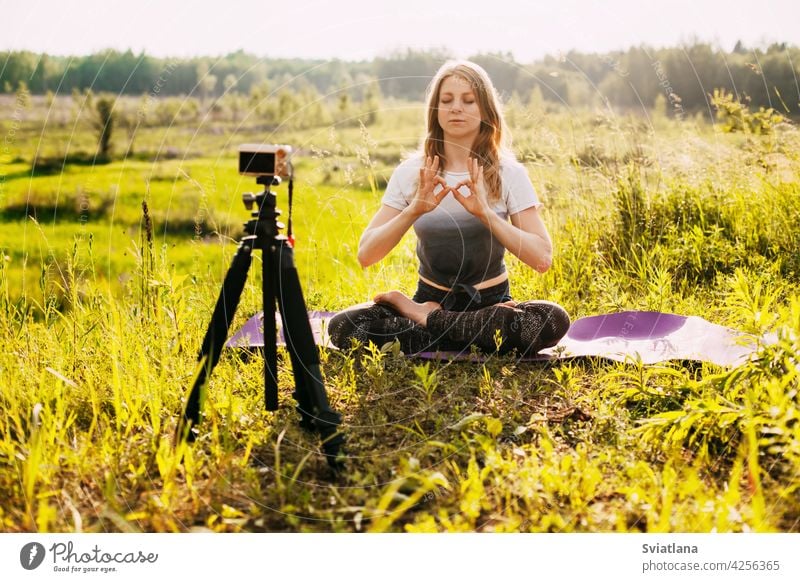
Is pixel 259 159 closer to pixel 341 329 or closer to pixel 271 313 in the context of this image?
pixel 271 313

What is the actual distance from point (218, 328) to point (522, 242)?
1437 millimetres

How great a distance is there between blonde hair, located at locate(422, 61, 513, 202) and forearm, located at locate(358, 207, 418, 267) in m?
0.52

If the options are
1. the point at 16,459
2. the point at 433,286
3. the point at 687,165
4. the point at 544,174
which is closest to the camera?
the point at 16,459

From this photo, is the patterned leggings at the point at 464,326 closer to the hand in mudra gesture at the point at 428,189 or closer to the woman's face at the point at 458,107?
the hand in mudra gesture at the point at 428,189

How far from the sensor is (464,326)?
346 centimetres

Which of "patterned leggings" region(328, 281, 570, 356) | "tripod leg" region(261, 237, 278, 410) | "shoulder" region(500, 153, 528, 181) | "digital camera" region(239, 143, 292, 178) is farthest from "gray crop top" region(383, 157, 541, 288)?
"digital camera" region(239, 143, 292, 178)

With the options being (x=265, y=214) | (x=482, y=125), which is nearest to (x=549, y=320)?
(x=482, y=125)

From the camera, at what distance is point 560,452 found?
2635 mm

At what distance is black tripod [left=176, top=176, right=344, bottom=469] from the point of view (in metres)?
2.38

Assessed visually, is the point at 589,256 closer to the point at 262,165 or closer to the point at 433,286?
the point at 433,286

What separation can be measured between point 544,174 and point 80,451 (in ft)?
13.4

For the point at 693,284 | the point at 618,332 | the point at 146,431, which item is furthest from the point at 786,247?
the point at 146,431

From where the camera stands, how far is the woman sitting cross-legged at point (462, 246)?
11.1ft

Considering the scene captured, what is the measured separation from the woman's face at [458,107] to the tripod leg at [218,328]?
1.39 metres
